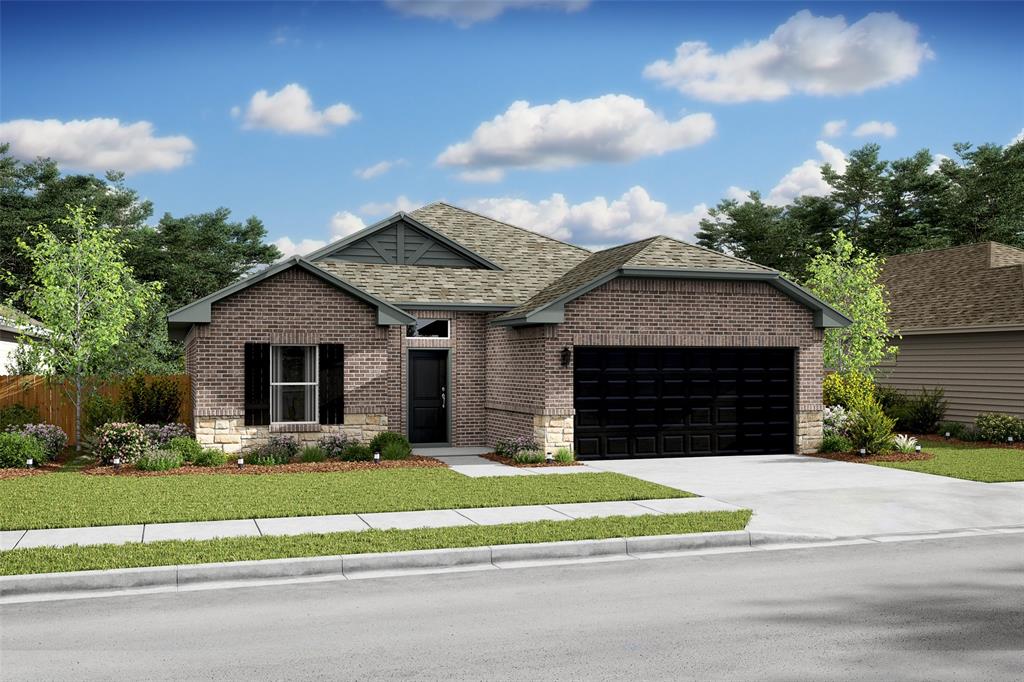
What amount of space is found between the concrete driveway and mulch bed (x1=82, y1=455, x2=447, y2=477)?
3.74 metres

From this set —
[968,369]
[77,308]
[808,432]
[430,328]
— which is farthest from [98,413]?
[968,369]

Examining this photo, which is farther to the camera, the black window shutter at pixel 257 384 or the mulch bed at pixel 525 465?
the black window shutter at pixel 257 384

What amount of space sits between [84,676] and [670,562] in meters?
5.86

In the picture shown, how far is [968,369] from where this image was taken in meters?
25.5

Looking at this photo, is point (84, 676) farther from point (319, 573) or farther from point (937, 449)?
point (937, 449)

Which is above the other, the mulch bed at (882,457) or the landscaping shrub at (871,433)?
the landscaping shrub at (871,433)

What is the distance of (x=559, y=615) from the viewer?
25.9 feet

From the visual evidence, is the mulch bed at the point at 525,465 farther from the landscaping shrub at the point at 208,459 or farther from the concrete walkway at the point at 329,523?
the landscaping shrub at the point at 208,459

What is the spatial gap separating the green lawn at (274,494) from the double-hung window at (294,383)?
297 centimetres

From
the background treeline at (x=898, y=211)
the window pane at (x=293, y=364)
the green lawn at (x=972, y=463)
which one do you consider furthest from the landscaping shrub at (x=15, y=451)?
the background treeline at (x=898, y=211)

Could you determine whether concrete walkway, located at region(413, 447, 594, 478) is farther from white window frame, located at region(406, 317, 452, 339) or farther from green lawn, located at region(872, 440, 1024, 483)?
green lawn, located at region(872, 440, 1024, 483)

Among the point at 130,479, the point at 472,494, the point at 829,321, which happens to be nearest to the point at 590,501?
the point at 472,494

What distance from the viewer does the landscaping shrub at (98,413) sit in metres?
20.7

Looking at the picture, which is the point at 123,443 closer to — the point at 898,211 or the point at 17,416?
the point at 17,416
